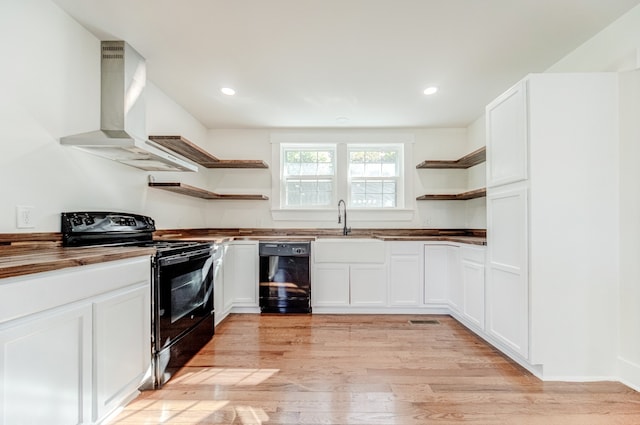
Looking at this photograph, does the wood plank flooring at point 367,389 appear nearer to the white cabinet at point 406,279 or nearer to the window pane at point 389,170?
the white cabinet at point 406,279

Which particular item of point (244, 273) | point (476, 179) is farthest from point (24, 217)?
point (476, 179)

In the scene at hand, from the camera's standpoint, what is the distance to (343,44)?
7.30ft

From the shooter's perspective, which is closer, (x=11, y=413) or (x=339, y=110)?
(x=11, y=413)

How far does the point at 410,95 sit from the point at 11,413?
11.7ft

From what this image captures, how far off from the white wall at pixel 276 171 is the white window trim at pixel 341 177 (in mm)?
43

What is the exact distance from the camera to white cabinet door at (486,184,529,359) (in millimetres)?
2070

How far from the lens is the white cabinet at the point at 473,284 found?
2.64 metres

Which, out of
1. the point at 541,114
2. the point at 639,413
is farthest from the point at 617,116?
the point at 639,413

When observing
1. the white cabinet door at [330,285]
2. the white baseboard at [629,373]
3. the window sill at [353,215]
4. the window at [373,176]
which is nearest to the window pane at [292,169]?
the window sill at [353,215]

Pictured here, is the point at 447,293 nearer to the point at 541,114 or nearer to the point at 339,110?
the point at 541,114

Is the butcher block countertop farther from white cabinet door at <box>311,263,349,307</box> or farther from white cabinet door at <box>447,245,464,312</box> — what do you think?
white cabinet door at <box>311,263,349,307</box>

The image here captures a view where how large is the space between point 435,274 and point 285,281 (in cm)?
179

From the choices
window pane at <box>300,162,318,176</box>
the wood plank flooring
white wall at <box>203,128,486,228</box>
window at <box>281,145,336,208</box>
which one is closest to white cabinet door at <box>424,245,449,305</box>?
the wood plank flooring

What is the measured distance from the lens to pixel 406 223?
421 centimetres
